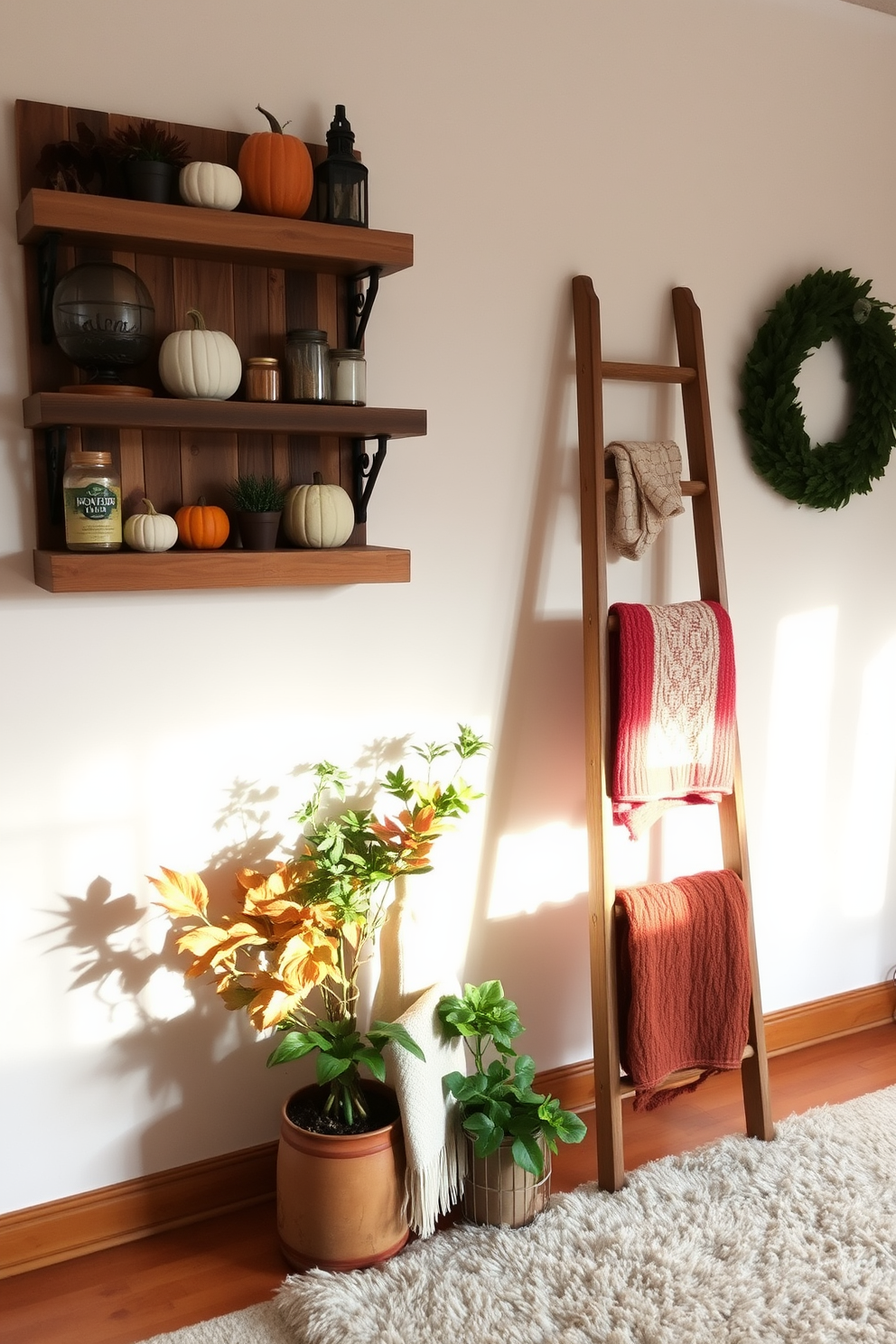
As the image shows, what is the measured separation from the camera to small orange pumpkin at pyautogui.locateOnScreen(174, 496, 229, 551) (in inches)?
74.3

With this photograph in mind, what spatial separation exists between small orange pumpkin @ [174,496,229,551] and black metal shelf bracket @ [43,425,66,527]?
0.19 metres

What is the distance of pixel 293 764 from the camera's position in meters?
2.16

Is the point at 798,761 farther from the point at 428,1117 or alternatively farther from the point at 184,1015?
the point at 184,1015

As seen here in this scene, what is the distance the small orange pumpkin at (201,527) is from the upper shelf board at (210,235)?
0.42 metres

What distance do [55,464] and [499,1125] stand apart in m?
1.36

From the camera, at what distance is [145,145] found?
5.92ft

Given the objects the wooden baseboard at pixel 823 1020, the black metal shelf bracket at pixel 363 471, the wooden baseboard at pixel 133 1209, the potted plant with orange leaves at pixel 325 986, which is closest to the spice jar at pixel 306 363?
the black metal shelf bracket at pixel 363 471

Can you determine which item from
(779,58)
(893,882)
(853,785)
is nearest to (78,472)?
(779,58)

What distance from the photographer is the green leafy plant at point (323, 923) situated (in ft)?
6.33

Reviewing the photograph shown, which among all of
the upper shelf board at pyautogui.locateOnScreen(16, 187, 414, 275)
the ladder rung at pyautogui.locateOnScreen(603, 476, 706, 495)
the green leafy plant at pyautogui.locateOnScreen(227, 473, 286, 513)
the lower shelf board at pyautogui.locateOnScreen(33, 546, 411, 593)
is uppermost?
the upper shelf board at pyautogui.locateOnScreen(16, 187, 414, 275)

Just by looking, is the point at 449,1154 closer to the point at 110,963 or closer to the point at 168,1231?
the point at 168,1231

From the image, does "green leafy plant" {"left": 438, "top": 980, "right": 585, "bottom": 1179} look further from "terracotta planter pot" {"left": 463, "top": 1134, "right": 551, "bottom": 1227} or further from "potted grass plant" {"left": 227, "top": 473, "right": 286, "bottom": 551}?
"potted grass plant" {"left": 227, "top": 473, "right": 286, "bottom": 551}

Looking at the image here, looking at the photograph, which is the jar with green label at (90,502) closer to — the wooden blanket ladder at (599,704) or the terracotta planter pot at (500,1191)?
the wooden blanket ladder at (599,704)

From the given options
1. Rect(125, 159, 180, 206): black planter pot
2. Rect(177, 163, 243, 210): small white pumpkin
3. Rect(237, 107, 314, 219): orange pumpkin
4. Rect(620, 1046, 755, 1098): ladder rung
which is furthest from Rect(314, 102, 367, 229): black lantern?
Rect(620, 1046, 755, 1098): ladder rung
